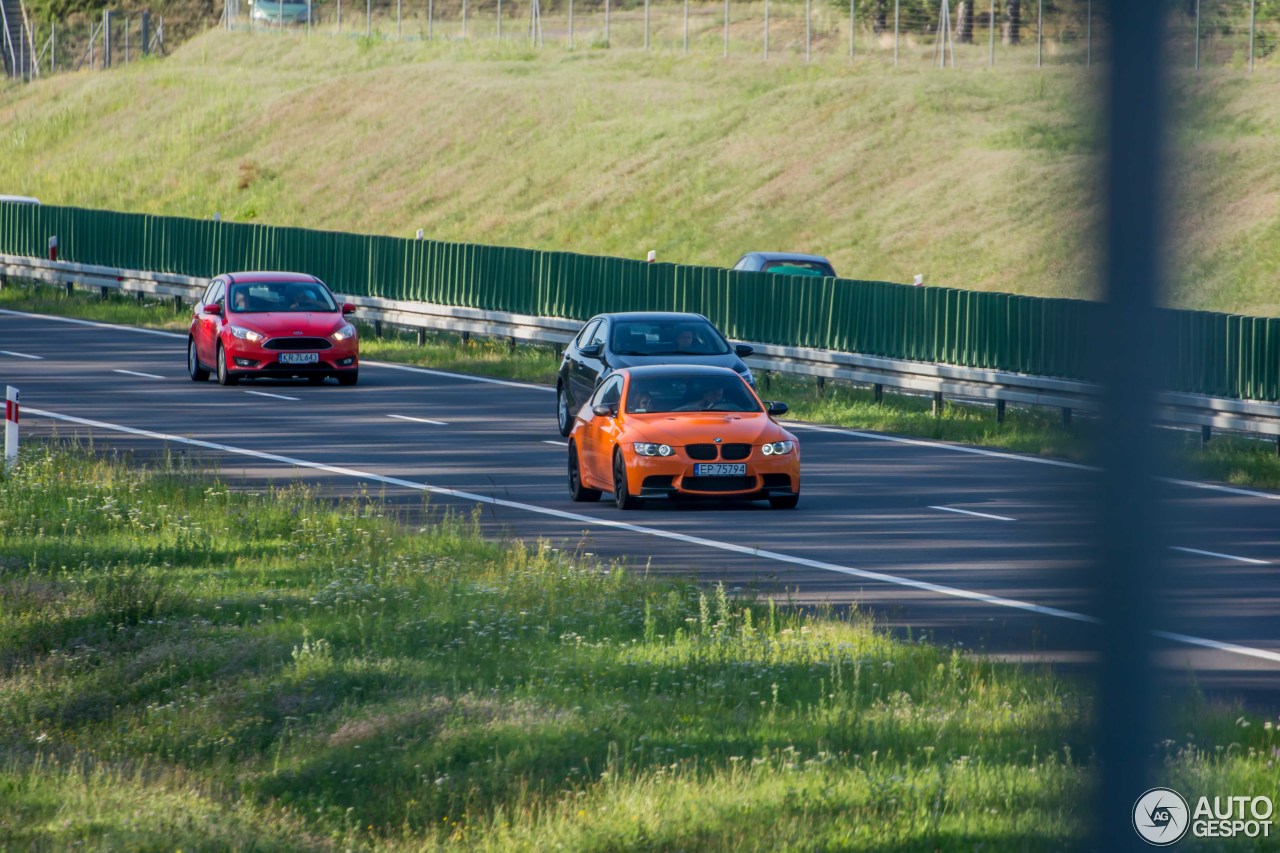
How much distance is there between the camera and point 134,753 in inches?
418

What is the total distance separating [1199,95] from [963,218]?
48055mm

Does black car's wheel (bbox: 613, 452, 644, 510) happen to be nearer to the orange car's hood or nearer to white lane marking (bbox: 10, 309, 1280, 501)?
the orange car's hood

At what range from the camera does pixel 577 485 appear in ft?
65.7

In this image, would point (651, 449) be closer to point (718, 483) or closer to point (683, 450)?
point (683, 450)

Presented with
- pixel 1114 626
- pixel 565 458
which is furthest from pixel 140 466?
pixel 1114 626

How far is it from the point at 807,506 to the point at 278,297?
562 inches

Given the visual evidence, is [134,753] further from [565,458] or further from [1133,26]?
[565,458]

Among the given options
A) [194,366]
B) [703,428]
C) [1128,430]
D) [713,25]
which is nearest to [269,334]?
[194,366]

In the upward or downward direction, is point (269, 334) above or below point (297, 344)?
above

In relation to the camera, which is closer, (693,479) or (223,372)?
(693,479)

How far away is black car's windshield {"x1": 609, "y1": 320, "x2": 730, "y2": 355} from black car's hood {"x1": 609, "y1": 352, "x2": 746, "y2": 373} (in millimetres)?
213

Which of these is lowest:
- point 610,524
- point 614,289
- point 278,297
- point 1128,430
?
point 610,524

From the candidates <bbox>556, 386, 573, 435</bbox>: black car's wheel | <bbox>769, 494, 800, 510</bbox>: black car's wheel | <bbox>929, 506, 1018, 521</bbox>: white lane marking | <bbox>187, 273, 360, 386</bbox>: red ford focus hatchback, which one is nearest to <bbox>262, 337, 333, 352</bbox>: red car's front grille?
<bbox>187, 273, 360, 386</bbox>: red ford focus hatchback

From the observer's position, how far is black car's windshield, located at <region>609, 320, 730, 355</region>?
23969mm
